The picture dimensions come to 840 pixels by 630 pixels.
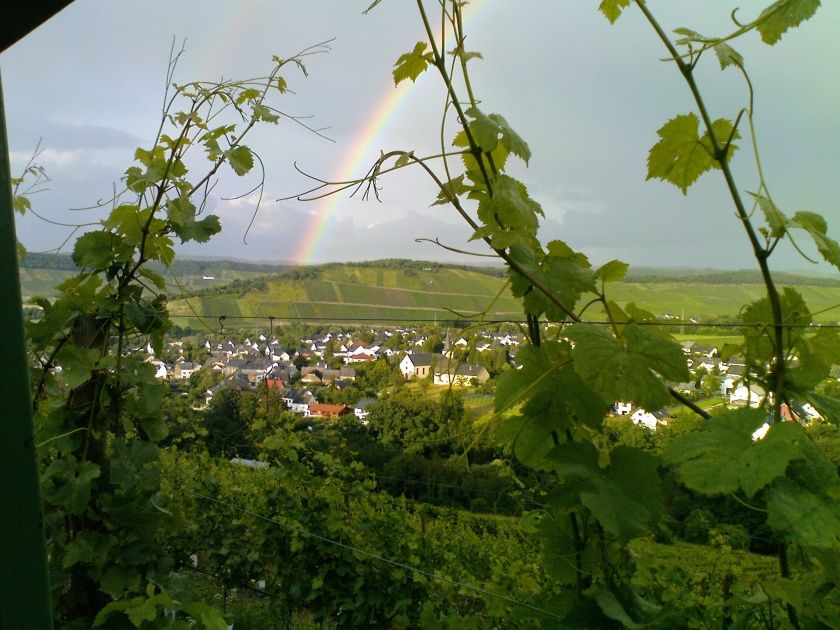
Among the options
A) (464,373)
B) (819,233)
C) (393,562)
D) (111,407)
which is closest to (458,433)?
(464,373)

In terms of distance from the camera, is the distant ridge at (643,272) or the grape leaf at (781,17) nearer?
the grape leaf at (781,17)

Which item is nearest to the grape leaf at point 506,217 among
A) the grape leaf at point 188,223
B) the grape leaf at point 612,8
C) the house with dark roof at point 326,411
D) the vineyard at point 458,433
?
the vineyard at point 458,433

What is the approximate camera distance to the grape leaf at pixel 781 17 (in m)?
1.05

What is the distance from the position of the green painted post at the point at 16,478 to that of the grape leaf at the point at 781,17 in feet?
3.72

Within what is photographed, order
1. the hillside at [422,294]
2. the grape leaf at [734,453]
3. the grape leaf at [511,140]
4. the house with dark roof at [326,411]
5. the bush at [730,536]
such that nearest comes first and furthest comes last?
the grape leaf at [734,453] → the grape leaf at [511,140] → the hillside at [422,294] → the bush at [730,536] → the house with dark roof at [326,411]

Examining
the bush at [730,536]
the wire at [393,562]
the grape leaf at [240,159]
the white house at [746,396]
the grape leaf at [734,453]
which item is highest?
the grape leaf at [240,159]

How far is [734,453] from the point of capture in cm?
92

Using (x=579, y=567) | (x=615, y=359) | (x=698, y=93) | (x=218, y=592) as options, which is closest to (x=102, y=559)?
(x=579, y=567)

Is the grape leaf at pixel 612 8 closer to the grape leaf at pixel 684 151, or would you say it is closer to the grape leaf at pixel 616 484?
the grape leaf at pixel 684 151

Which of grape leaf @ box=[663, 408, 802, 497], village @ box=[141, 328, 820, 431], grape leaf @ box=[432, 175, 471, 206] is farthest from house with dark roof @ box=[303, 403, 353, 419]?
grape leaf @ box=[663, 408, 802, 497]

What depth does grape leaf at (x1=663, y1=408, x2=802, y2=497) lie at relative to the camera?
88cm

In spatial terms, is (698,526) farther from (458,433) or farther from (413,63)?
(413,63)

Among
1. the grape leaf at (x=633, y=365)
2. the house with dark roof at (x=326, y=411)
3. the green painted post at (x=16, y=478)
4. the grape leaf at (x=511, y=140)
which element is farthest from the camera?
the house with dark roof at (x=326, y=411)

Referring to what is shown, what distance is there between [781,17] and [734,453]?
71 cm
